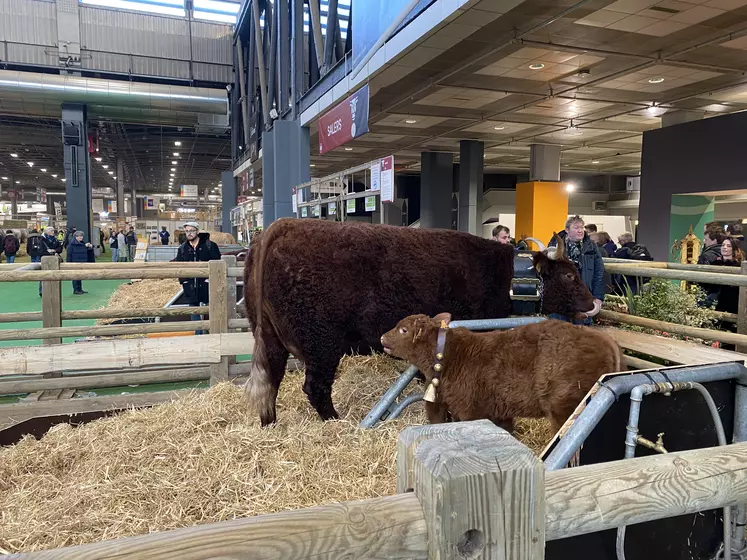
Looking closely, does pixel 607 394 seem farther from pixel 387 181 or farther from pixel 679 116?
pixel 679 116

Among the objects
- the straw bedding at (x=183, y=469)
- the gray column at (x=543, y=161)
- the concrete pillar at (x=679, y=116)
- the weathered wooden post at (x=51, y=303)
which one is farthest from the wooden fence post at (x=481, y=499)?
the gray column at (x=543, y=161)

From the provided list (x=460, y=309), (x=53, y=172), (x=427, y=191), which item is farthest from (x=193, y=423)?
(x=53, y=172)

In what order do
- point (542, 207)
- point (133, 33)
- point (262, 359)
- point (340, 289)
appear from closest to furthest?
point (340, 289) < point (262, 359) < point (542, 207) < point (133, 33)

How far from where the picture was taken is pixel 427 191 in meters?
21.1

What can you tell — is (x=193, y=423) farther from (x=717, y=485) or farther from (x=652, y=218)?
(x=652, y=218)

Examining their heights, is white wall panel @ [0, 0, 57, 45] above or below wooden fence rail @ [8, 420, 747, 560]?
above

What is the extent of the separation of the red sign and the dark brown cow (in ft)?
13.0

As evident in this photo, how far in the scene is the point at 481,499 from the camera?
3.09 ft

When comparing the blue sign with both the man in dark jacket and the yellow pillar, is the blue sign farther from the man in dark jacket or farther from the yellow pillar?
the yellow pillar

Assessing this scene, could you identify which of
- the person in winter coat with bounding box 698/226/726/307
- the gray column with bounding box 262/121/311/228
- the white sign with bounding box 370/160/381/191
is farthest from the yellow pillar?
the white sign with bounding box 370/160/381/191

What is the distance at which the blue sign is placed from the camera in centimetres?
709

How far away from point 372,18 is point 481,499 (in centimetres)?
787

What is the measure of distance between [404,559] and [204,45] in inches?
925

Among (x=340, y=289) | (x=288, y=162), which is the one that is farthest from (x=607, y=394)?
(x=288, y=162)
